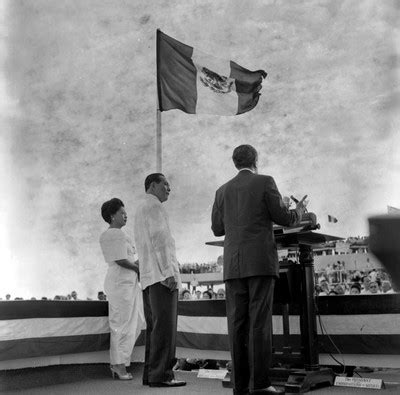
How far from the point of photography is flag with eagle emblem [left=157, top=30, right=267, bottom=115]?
4.95 metres

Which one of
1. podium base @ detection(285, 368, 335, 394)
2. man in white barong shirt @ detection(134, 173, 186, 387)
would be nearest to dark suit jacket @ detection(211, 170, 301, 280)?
man in white barong shirt @ detection(134, 173, 186, 387)

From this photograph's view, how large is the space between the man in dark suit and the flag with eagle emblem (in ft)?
8.42

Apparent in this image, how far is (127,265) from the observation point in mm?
3240

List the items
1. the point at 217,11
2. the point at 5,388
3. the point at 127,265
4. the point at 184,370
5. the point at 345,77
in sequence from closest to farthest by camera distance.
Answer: the point at 5,388 → the point at 127,265 → the point at 184,370 → the point at 345,77 → the point at 217,11

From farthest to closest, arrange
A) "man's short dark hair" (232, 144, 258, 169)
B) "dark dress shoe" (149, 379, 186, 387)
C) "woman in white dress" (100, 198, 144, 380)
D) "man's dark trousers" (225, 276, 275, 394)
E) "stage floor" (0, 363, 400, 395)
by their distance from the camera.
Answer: "woman in white dress" (100, 198, 144, 380), "dark dress shoe" (149, 379, 186, 387), "stage floor" (0, 363, 400, 395), "man's short dark hair" (232, 144, 258, 169), "man's dark trousers" (225, 276, 275, 394)

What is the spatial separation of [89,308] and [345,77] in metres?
6.78

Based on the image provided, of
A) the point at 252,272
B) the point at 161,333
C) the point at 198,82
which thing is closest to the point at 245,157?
the point at 252,272

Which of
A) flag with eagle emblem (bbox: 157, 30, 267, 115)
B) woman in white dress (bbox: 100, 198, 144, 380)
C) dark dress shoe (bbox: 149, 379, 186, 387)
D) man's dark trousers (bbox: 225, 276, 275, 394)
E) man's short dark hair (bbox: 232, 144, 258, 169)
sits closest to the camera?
man's dark trousers (bbox: 225, 276, 275, 394)

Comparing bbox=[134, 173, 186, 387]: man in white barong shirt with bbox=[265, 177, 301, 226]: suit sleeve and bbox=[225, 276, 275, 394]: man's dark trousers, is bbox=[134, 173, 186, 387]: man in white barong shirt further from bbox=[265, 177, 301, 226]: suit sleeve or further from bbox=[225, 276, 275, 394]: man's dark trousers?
bbox=[265, 177, 301, 226]: suit sleeve

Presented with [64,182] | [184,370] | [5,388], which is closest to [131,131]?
[64,182]

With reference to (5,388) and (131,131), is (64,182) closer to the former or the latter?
(131,131)

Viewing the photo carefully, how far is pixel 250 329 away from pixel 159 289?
0.67m

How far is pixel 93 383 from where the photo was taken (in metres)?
3.12

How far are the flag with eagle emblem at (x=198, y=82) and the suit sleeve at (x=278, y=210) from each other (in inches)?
102
